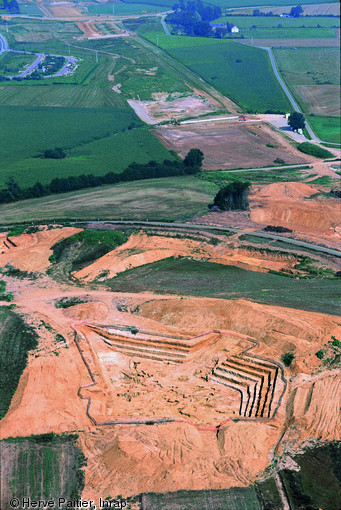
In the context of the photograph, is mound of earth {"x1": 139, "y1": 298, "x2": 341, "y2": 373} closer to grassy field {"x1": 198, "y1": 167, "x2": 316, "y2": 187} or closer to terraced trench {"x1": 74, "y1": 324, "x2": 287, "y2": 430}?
terraced trench {"x1": 74, "y1": 324, "x2": 287, "y2": 430}

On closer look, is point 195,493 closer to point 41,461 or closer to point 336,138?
point 41,461

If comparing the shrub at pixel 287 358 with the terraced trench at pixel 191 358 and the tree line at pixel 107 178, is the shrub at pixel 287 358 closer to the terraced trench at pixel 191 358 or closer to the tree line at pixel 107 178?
the terraced trench at pixel 191 358

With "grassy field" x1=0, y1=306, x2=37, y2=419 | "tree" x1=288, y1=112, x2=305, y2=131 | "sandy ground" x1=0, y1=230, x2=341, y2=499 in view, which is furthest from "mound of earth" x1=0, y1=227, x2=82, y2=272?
"tree" x1=288, y1=112, x2=305, y2=131

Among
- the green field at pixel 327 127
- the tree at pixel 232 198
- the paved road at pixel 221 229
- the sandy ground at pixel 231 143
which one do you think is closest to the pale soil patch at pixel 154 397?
the paved road at pixel 221 229

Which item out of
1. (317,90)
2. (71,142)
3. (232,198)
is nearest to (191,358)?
(232,198)

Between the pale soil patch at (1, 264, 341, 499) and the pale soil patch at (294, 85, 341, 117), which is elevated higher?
the pale soil patch at (1, 264, 341, 499)

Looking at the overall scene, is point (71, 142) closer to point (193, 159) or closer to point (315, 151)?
point (193, 159)

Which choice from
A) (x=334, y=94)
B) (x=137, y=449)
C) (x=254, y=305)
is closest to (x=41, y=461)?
(x=137, y=449)
